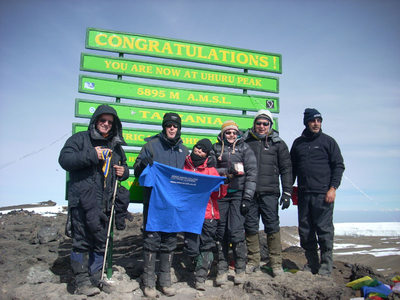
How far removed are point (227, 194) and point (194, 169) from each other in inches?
Result: 29.3

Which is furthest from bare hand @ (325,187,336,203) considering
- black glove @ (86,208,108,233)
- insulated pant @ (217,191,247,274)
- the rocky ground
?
black glove @ (86,208,108,233)

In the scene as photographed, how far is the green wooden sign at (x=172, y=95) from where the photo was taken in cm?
682

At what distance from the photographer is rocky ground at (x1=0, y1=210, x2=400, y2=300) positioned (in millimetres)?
5020

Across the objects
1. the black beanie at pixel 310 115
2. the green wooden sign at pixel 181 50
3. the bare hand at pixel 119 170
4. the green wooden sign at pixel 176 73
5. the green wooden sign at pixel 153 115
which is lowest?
the bare hand at pixel 119 170

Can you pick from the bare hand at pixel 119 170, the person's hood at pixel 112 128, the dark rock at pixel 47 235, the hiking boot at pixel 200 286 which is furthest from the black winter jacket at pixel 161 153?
the dark rock at pixel 47 235

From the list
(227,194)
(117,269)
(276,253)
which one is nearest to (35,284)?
(117,269)

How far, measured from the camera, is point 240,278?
5484 millimetres

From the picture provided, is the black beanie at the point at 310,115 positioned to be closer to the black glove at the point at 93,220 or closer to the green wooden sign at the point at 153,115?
the green wooden sign at the point at 153,115

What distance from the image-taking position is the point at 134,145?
6996mm

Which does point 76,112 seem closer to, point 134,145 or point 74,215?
point 134,145

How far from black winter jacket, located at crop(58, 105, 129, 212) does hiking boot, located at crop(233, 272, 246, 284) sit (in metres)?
2.45

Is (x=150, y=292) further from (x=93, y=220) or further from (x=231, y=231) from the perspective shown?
(x=231, y=231)

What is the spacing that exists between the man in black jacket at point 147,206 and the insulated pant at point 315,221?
2421 mm

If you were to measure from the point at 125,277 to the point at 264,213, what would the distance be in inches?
108
